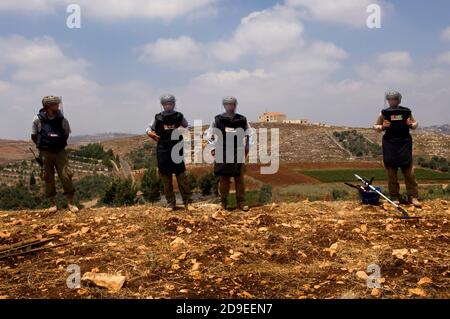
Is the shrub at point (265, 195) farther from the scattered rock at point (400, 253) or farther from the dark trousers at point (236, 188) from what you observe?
the scattered rock at point (400, 253)

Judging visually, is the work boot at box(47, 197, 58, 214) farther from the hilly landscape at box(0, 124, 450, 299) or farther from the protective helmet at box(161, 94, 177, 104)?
the protective helmet at box(161, 94, 177, 104)

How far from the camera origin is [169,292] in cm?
381

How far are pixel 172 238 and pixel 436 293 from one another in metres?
3.20

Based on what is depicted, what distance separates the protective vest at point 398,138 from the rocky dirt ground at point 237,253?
868mm

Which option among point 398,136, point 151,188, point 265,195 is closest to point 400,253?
point 398,136

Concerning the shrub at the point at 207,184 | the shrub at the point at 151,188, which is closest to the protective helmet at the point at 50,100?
the shrub at the point at 151,188

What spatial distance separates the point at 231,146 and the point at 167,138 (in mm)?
1118

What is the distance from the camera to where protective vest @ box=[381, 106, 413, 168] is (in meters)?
6.94

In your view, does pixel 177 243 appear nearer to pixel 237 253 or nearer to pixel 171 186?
pixel 237 253

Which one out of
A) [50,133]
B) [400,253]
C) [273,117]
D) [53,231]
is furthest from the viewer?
[273,117]

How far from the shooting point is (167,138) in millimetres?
6832

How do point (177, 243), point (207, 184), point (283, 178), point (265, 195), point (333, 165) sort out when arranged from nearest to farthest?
point (177, 243)
point (265, 195)
point (207, 184)
point (283, 178)
point (333, 165)

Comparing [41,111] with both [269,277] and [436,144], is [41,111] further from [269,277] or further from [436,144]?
[436,144]
